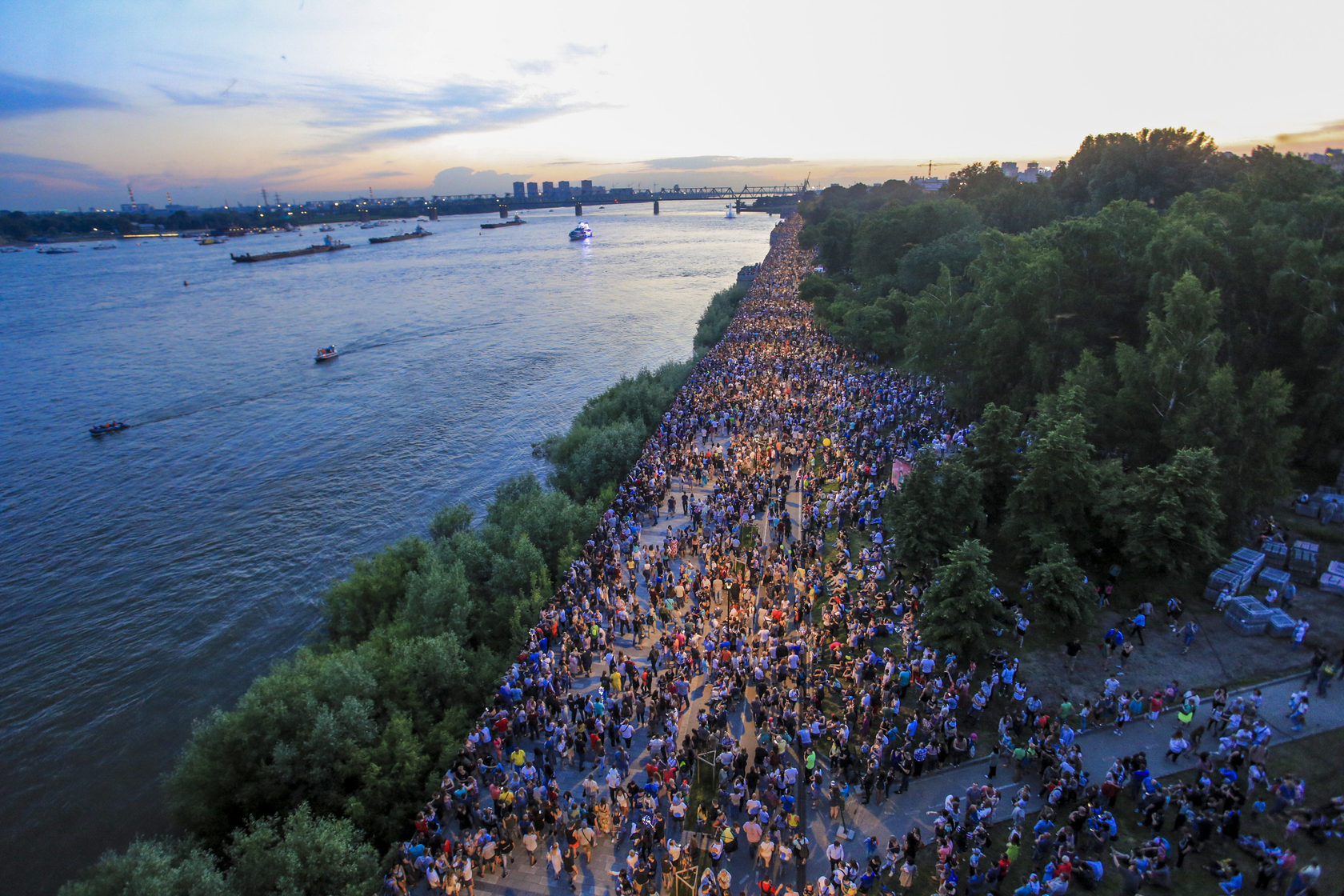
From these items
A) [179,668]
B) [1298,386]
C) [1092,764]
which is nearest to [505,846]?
[1092,764]

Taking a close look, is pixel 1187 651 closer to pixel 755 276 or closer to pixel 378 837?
pixel 378 837

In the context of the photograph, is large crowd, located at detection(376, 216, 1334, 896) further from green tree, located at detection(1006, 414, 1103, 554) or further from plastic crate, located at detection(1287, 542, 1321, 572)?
plastic crate, located at detection(1287, 542, 1321, 572)

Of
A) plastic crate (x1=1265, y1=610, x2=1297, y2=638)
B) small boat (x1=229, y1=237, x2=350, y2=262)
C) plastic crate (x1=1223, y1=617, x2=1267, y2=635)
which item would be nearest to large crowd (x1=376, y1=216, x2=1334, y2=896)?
plastic crate (x1=1223, y1=617, x2=1267, y2=635)

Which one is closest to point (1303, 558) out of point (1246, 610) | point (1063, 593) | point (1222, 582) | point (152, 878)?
point (1222, 582)

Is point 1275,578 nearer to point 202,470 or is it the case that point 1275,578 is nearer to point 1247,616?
point 1247,616

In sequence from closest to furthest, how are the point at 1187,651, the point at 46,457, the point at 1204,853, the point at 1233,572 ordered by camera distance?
the point at 1204,853
the point at 1187,651
the point at 1233,572
the point at 46,457

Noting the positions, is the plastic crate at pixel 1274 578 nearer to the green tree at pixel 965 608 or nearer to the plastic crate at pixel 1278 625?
the plastic crate at pixel 1278 625
